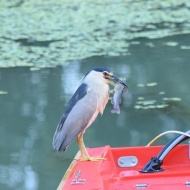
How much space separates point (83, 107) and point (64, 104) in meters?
2.21

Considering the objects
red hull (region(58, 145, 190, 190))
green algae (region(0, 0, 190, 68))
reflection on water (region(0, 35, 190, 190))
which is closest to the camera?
red hull (region(58, 145, 190, 190))

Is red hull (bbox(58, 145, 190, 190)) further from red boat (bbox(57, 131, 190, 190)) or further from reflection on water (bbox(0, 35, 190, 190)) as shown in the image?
reflection on water (bbox(0, 35, 190, 190))

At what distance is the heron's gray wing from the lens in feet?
7.87

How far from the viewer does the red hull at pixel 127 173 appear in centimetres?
223

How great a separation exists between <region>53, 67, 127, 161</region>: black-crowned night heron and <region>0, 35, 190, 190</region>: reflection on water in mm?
1108

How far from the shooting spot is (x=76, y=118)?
2.40 m

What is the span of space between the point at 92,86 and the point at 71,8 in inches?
203

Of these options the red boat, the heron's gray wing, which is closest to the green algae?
the red boat

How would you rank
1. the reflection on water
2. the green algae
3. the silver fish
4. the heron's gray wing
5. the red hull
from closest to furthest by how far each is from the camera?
the red hull → the heron's gray wing → the silver fish → the reflection on water → the green algae

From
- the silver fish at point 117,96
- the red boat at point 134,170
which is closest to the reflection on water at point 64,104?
the red boat at point 134,170

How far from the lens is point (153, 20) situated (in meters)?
6.75

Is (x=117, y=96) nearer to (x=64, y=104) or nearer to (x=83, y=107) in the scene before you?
(x=83, y=107)

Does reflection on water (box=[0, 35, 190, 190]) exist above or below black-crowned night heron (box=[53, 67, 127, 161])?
below

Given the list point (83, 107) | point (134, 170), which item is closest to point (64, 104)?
point (134, 170)
